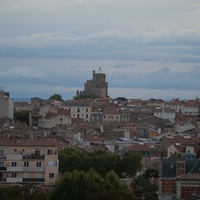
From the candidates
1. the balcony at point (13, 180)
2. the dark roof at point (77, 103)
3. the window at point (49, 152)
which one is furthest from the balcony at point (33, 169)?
the dark roof at point (77, 103)

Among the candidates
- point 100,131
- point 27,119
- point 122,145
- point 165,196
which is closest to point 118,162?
point 165,196

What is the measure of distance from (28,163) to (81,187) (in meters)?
9.72

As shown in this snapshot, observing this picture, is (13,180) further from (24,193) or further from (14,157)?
(24,193)

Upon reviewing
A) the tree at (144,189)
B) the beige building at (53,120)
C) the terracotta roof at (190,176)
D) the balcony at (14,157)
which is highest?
the beige building at (53,120)

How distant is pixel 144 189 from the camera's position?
2611 inches

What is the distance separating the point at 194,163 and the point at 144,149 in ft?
129

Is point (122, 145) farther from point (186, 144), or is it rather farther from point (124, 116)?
point (124, 116)

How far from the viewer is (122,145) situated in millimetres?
111062

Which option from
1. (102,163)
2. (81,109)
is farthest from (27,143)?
(81,109)

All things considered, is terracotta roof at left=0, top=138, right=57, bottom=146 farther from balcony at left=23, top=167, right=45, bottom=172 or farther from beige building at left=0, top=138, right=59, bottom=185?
balcony at left=23, top=167, right=45, bottom=172

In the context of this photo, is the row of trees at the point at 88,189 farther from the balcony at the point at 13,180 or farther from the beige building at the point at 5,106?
the beige building at the point at 5,106

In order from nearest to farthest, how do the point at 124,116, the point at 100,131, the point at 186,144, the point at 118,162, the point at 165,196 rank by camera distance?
the point at 165,196 → the point at 118,162 → the point at 186,144 → the point at 100,131 → the point at 124,116

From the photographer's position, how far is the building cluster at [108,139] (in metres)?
61.2

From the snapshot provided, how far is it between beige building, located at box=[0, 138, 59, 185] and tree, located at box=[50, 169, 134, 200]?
22.7 feet
